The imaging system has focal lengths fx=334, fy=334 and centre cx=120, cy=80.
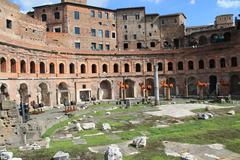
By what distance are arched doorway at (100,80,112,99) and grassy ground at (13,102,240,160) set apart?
979 inches

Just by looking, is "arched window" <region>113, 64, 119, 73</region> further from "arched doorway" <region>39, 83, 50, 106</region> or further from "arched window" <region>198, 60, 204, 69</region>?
"arched doorway" <region>39, 83, 50, 106</region>

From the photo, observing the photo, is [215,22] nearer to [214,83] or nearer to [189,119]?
[214,83]

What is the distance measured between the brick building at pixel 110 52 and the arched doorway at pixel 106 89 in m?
0.18

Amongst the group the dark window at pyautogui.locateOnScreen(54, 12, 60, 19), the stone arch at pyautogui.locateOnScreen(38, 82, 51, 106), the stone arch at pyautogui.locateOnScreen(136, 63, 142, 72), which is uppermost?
the dark window at pyautogui.locateOnScreen(54, 12, 60, 19)

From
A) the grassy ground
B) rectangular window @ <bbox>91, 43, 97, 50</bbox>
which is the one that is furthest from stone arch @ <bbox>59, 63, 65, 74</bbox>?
the grassy ground

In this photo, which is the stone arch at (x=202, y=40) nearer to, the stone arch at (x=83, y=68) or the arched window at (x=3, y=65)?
the stone arch at (x=83, y=68)

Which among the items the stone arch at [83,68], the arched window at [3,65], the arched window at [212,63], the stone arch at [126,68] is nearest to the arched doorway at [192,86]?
the arched window at [212,63]

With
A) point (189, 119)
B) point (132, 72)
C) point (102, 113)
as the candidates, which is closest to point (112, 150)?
point (189, 119)

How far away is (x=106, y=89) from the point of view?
2324 inches

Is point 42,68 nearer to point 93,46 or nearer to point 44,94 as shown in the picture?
point 44,94

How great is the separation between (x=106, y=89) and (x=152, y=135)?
121ft

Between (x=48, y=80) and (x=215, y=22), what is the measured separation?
38130mm

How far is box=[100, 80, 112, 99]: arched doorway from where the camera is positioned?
2306 inches

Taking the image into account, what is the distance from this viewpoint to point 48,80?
48875 mm
